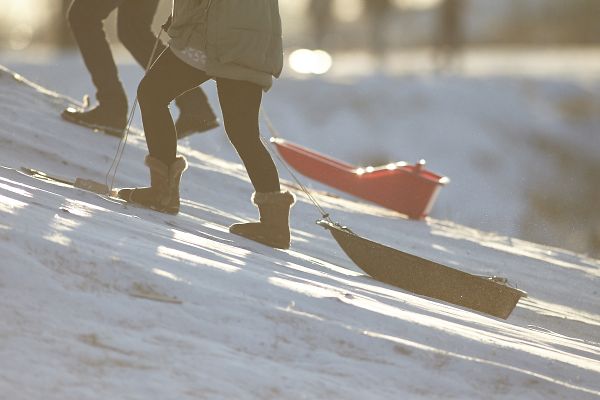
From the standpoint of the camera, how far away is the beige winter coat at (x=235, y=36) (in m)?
5.66

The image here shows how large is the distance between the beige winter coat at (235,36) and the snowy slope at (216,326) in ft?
2.43

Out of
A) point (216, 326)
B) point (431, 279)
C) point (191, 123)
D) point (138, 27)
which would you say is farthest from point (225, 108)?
point (191, 123)

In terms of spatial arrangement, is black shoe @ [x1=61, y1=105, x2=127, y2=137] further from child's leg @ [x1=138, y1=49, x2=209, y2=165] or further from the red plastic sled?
child's leg @ [x1=138, y1=49, x2=209, y2=165]

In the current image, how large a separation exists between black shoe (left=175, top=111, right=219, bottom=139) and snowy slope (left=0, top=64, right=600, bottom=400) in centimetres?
186

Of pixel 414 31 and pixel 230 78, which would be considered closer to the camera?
pixel 230 78

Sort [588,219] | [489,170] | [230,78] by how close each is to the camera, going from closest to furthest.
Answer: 1. [230,78]
2. [588,219]
3. [489,170]

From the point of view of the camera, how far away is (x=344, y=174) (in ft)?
31.6

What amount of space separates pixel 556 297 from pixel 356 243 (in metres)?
1.61

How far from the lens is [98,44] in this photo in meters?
7.92

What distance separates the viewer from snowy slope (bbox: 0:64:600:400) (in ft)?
12.9

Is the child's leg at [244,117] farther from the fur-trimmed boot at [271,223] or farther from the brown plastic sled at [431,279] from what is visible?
the brown plastic sled at [431,279]

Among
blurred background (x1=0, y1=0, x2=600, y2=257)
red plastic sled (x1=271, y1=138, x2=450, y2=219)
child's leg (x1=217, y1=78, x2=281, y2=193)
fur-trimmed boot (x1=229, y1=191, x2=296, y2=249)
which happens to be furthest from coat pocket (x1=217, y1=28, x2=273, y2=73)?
blurred background (x1=0, y1=0, x2=600, y2=257)

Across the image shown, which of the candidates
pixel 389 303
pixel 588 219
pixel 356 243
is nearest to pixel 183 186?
pixel 356 243

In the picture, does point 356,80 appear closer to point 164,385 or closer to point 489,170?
point 489,170
